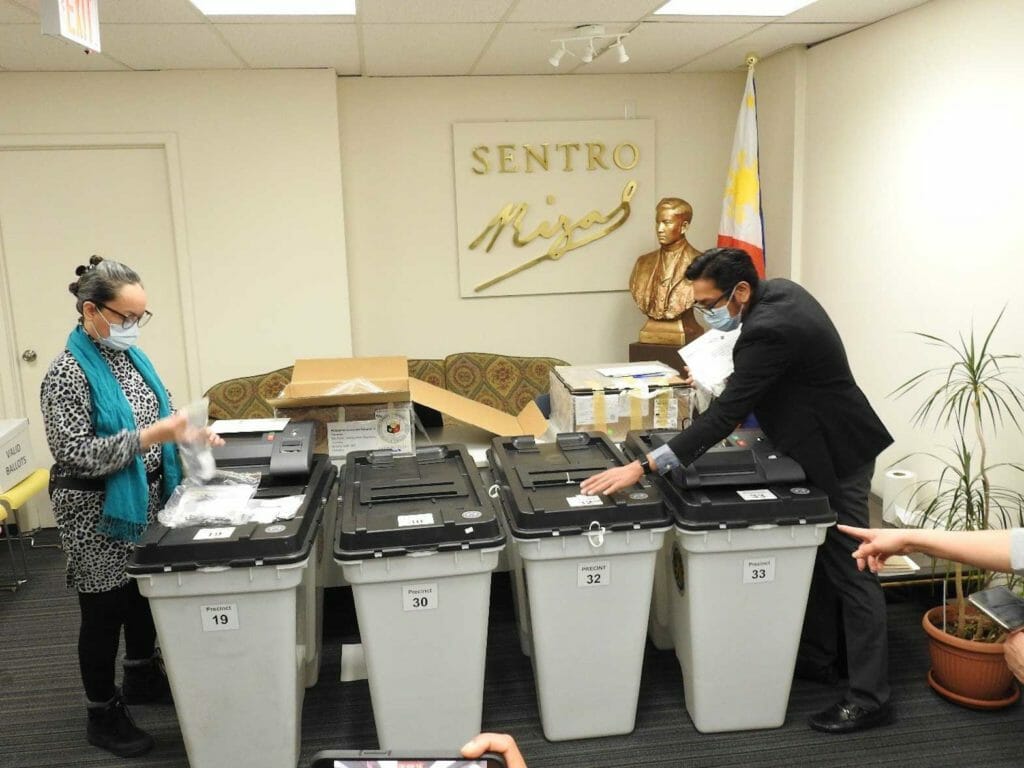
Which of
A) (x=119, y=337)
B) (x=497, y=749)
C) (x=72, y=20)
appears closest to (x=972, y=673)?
(x=497, y=749)

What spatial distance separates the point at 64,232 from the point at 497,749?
421 cm

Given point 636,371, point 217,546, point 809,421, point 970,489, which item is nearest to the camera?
point 217,546

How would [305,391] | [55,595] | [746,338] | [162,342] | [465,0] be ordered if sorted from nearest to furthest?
[746,338], [305,391], [465,0], [55,595], [162,342]

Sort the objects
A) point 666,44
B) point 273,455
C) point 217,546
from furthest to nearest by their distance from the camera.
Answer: point 666,44 < point 273,455 < point 217,546

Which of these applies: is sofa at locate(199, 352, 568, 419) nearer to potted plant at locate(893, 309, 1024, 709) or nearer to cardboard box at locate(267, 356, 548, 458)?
cardboard box at locate(267, 356, 548, 458)

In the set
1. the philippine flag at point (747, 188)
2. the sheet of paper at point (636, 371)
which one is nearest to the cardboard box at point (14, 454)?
the sheet of paper at point (636, 371)

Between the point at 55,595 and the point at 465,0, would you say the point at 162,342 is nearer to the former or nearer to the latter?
the point at 55,595

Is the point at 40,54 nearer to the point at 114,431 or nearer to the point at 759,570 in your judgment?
the point at 114,431

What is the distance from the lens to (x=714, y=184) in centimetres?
515

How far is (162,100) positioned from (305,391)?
2.34 m

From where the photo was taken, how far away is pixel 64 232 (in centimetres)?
446

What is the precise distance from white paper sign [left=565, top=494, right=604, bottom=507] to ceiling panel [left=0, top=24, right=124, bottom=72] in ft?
8.97

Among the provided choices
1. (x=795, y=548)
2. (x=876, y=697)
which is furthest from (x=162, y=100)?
(x=876, y=697)

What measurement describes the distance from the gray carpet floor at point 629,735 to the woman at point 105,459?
26cm
